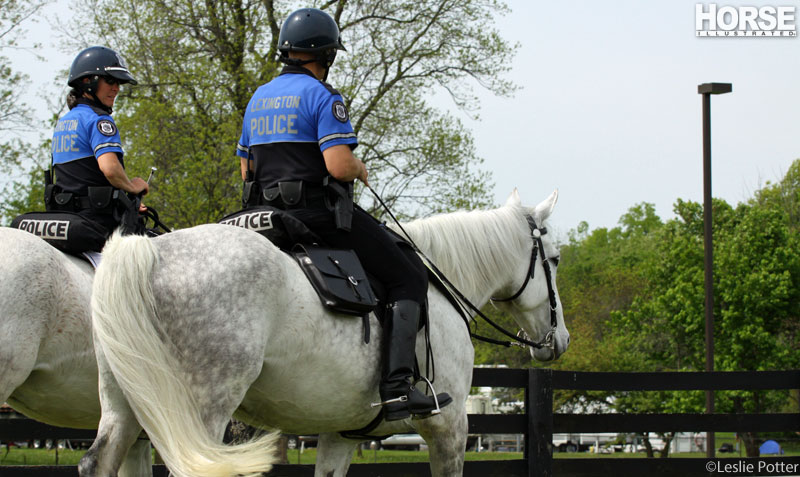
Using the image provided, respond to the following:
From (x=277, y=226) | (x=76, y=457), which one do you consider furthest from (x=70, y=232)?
(x=76, y=457)

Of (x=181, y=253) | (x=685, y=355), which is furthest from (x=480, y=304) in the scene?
(x=685, y=355)

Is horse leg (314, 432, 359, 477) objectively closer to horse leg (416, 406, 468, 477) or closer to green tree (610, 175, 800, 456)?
horse leg (416, 406, 468, 477)

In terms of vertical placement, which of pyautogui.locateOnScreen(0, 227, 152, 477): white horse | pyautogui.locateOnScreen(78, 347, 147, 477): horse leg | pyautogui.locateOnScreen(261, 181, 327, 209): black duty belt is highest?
pyautogui.locateOnScreen(261, 181, 327, 209): black duty belt

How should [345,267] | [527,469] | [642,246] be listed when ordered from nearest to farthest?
[345,267] < [527,469] < [642,246]

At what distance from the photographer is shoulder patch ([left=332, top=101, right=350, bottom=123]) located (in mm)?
4496

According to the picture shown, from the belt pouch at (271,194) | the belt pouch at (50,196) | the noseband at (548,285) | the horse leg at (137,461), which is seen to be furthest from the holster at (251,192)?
the noseband at (548,285)

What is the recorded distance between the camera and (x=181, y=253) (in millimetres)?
3863

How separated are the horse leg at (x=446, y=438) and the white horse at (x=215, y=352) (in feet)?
1.55

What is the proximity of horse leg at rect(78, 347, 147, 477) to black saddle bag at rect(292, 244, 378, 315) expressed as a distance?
1032mm

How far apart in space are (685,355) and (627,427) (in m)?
30.2

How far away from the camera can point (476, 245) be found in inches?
233

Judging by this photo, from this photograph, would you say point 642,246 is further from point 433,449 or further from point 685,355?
point 433,449

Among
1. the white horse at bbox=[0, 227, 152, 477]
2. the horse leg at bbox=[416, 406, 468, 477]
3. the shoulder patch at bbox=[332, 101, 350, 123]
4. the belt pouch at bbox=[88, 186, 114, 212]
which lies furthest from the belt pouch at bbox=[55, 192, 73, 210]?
the horse leg at bbox=[416, 406, 468, 477]

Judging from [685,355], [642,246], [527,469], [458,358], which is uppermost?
[642,246]
